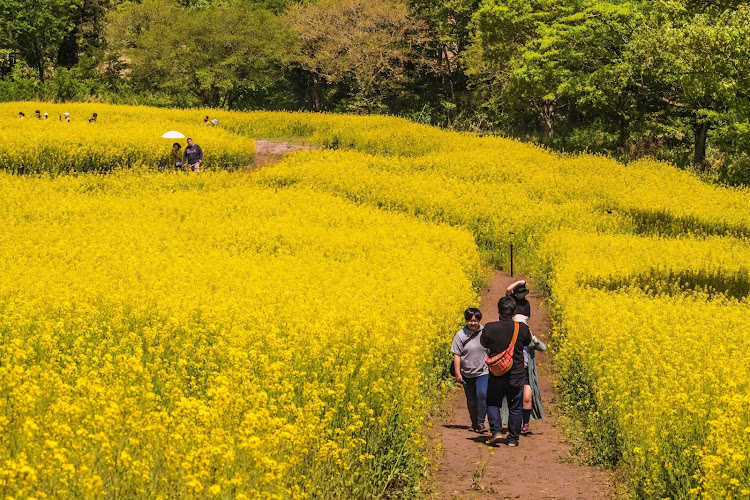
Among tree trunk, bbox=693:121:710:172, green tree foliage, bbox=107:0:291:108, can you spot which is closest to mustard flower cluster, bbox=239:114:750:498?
tree trunk, bbox=693:121:710:172

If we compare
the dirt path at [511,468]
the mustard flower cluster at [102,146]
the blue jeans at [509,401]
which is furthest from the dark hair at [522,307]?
the mustard flower cluster at [102,146]

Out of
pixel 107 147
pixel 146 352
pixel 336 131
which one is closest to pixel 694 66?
pixel 146 352

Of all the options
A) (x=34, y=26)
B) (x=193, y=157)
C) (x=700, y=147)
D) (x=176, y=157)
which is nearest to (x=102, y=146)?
(x=176, y=157)

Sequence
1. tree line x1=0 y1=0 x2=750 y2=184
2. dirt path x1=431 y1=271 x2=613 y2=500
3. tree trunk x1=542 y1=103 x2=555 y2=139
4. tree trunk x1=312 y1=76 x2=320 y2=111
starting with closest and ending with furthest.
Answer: dirt path x1=431 y1=271 x2=613 y2=500 < tree line x1=0 y1=0 x2=750 y2=184 < tree trunk x1=542 y1=103 x2=555 y2=139 < tree trunk x1=312 y1=76 x2=320 y2=111

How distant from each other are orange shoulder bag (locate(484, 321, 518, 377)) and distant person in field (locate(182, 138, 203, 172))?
22.9m

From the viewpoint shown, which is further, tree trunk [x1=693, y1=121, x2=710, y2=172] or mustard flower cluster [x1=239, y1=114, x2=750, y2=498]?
tree trunk [x1=693, y1=121, x2=710, y2=172]

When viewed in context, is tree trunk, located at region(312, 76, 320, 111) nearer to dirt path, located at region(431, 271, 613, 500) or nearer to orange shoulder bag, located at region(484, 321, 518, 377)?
dirt path, located at region(431, 271, 613, 500)

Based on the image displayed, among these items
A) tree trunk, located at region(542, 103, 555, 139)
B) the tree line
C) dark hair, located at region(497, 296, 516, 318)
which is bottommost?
dark hair, located at region(497, 296, 516, 318)

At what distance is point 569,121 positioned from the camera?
2238 inches

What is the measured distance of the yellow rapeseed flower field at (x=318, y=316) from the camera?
19.3 feet

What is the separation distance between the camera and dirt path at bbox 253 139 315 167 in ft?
132

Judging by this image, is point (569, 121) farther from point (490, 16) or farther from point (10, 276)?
point (10, 276)

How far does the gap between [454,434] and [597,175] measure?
1037 inches

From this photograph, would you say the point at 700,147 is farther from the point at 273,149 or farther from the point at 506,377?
the point at 506,377
